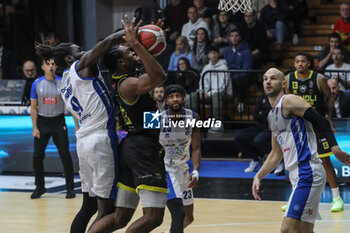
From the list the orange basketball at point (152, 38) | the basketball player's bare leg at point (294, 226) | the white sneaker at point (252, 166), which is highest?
the orange basketball at point (152, 38)

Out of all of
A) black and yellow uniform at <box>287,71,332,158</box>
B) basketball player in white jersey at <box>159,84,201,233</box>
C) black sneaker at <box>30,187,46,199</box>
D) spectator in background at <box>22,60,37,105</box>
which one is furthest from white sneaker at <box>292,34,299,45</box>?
basketball player in white jersey at <box>159,84,201,233</box>

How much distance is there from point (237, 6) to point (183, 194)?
3189mm

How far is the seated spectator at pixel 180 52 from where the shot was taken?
12.9 meters

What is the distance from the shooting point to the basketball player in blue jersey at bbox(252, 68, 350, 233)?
585 cm

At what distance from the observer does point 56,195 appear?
Answer: 32.5 ft

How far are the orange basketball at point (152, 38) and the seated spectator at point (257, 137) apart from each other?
5.50 metres

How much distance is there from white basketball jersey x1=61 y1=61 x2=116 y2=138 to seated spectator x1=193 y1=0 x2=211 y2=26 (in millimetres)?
7963

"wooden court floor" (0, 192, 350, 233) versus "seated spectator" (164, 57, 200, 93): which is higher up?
"seated spectator" (164, 57, 200, 93)

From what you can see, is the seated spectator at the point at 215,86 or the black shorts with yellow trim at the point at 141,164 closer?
the black shorts with yellow trim at the point at 141,164

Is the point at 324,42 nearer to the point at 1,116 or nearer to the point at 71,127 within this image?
the point at 71,127

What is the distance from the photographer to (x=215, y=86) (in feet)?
41.3

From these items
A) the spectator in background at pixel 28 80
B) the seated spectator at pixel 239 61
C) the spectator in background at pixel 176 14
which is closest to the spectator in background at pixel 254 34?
the seated spectator at pixel 239 61

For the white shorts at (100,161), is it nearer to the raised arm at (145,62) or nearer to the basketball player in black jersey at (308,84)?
the raised arm at (145,62)

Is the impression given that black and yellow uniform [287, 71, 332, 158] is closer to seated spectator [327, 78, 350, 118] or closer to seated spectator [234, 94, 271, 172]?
seated spectator [234, 94, 271, 172]
